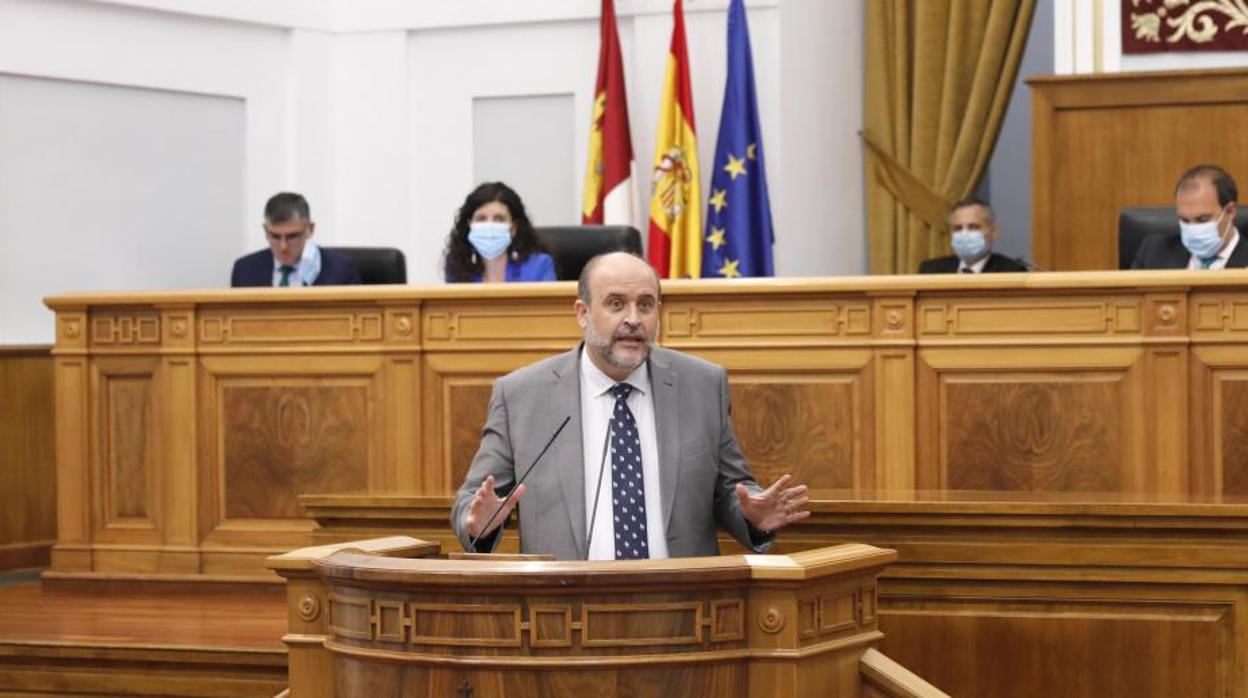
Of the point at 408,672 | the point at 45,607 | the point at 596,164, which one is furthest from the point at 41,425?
the point at 408,672

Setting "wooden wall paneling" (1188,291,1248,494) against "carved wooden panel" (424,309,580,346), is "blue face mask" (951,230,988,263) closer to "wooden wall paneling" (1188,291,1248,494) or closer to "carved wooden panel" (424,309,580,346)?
"wooden wall paneling" (1188,291,1248,494)

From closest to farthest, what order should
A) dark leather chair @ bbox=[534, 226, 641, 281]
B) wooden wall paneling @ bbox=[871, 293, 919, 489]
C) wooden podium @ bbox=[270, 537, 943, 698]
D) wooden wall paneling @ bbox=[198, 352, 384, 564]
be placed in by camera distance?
1. wooden podium @ bbox=[270, 537, 943, 698]
2. wooden wall paneling @ bbox=[871, 293, 919, 489]
3. wooden wall paneling @ bbox=[198, 352, 384, 564]
4. dark leather chair @ bbox=[534, 226, 641, 281]

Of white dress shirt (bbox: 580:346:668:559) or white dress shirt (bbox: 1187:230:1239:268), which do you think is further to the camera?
white dress shirt (bbox: 1187:230:1239:268)

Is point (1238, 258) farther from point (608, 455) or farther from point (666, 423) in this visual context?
point (608, 455)

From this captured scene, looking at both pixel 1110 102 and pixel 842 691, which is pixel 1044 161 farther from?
pixel 842 691

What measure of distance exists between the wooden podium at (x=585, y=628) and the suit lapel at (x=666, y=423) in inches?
23.8

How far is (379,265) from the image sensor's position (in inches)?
286

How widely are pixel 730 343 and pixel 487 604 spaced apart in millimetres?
2694

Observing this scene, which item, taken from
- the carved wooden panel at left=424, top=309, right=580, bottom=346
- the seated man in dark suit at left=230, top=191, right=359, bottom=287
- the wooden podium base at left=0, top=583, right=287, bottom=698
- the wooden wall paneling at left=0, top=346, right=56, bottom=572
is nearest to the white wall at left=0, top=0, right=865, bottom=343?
the wooden wall paneling at left=0, top=346, right=56, bottom=572

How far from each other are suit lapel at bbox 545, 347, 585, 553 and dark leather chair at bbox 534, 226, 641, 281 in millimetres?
2747

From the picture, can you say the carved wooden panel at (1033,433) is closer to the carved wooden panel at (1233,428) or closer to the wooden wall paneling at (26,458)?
the carved wooden panel at (1233,428)

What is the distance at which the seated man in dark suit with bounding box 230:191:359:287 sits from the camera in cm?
709

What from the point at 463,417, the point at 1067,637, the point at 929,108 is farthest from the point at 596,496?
the point at 929,108

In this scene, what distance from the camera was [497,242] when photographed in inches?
263
